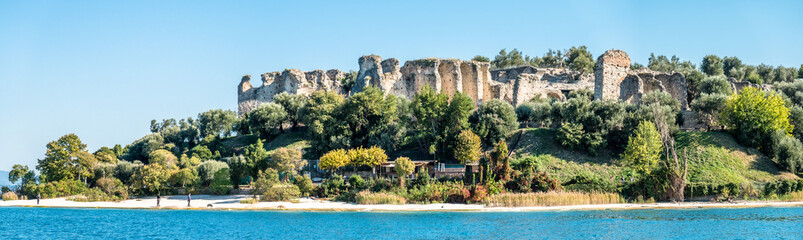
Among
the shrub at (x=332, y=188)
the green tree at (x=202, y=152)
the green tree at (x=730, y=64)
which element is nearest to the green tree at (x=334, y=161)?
the shrub at (x=332, y=188)

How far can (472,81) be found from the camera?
55.1 metres

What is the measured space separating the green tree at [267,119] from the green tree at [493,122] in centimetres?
1505

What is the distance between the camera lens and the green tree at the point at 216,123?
Answer: 56344 millimetres

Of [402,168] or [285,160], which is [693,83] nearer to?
[402,168]

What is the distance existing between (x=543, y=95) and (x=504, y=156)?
22.0 m

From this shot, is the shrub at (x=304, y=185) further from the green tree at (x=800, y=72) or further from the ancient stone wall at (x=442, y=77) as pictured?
the green tree at (x=800, y=72)

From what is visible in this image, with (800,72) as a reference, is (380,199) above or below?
below

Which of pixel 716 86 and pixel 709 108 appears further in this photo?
pixel 716 86

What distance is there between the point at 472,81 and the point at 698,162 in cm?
2187

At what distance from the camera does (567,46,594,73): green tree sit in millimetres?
69938

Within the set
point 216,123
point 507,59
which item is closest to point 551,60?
point 507,59

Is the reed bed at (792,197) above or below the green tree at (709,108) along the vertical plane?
below

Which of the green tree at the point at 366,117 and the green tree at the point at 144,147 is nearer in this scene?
the green tree at the point at 366,117

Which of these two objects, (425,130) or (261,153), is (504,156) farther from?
(261,153)
